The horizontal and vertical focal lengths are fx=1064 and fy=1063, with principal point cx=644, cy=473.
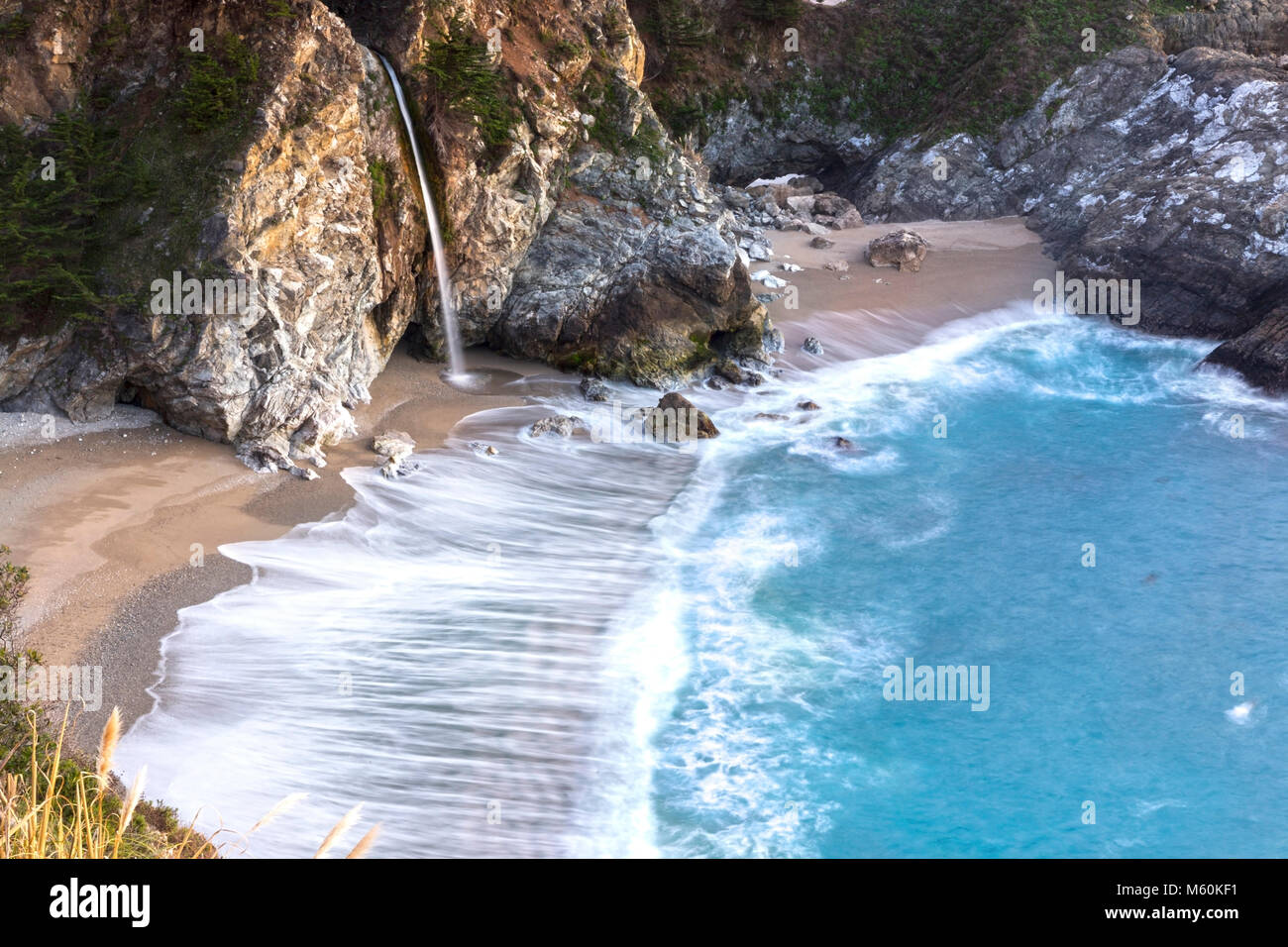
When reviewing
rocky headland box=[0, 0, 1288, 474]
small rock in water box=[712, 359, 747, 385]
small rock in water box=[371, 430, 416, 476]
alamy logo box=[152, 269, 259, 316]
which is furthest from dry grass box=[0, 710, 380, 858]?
small rock in water box=[712, 359, 747, 385]

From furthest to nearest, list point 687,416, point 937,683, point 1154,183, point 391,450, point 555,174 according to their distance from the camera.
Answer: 1. point 1154,183
2. point 555,174
3. point 687,416
4. point 391,450
5. point 937,683

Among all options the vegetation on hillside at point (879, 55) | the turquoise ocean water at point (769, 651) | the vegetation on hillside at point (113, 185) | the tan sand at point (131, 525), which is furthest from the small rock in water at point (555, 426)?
the vegetation on hillside at point (879, 55)

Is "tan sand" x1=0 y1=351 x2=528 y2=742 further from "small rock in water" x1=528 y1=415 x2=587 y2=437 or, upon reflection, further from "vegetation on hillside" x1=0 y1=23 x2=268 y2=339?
"vegetation on hillside" x1=0 y1=23 x2=268 y2=339

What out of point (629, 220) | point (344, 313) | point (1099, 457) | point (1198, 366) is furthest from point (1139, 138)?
point (344, 313)

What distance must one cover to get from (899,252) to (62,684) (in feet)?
77.1

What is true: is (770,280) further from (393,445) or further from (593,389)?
(393,445)

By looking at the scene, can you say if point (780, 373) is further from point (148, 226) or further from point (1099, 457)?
point (148, 226)

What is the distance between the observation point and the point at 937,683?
15.1 m

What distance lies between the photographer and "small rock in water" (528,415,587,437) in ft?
68.4

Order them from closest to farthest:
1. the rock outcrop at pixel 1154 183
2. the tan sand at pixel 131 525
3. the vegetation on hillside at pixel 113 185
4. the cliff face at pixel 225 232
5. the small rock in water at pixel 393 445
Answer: the tan sand at pixel 131 525 → the vegetation on hillside at pixel 113 185 → the cliff face at pixel 225 232 → the small rock in water at pixel 393 445 → the rock outcrop at pixel 1154 183

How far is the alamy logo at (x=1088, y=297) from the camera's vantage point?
28.0m

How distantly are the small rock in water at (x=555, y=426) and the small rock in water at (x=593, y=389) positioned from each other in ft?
4.47

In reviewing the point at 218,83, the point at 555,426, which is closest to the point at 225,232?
the point at 218,83
